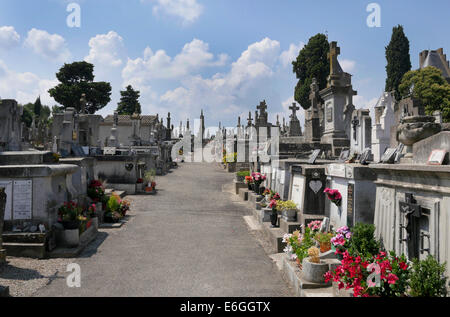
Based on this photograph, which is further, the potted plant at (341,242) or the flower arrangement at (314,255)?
the flower arrangement at (314,255)

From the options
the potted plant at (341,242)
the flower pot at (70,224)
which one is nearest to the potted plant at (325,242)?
the potted plant at (341,242)

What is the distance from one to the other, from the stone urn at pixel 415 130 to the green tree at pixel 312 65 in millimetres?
40864

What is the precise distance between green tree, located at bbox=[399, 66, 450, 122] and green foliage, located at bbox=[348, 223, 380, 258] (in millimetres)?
33258

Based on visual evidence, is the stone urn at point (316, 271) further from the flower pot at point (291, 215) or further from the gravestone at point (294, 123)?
the gravestone at point (294, 123)

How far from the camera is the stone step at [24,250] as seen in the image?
7192mm

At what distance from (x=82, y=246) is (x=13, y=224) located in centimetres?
159

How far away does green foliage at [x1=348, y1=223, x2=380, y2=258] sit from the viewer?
5188 millimetres

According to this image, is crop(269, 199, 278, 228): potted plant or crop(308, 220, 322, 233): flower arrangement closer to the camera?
crop(308, 220, 322, 233): flower arrangement

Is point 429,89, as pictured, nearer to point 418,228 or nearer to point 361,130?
point 361,130

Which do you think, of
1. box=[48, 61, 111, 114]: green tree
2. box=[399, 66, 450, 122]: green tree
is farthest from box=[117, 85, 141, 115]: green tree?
box=[399, 66, 450, 122]: green tree

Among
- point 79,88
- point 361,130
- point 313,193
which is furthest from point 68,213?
point 79,88

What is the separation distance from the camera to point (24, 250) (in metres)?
7.23

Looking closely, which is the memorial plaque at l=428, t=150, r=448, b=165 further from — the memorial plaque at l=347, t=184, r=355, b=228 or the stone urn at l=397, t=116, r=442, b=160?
the memorial plaque at l=347, t=184, r=355, b=228
